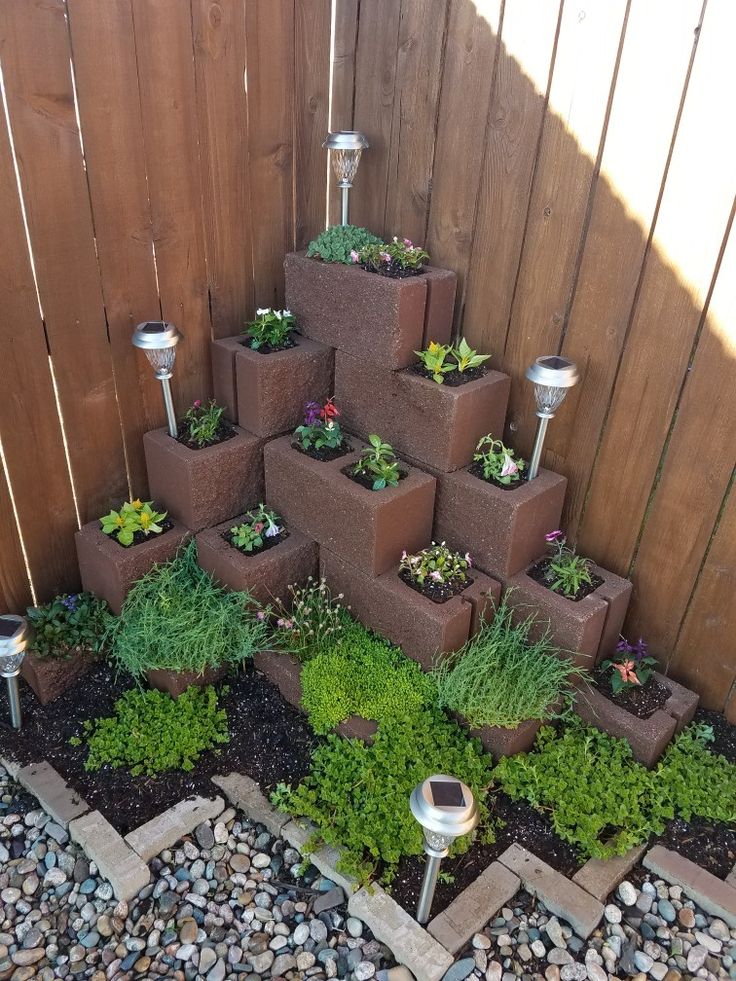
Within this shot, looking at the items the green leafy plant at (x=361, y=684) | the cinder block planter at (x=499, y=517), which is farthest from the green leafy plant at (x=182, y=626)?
the cinder block planter at (x=499, y=517)

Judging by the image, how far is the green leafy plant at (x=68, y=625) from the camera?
9.84ft

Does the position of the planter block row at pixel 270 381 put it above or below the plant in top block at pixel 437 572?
above

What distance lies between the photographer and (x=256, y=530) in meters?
3.12

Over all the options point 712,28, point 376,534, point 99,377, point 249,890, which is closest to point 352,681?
point 376,534

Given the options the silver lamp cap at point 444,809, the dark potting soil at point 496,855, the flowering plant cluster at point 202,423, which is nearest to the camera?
the silver lamp cap at point 444,809

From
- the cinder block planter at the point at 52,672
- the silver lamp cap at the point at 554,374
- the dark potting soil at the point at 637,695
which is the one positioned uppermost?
the silver lamp cap at the point at 554,374

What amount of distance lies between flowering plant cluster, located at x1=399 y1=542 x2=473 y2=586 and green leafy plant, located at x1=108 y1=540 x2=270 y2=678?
0.62 metres

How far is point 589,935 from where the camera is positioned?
2.29 m

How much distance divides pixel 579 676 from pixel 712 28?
218 cm

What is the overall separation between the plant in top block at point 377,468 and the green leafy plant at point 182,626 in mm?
661

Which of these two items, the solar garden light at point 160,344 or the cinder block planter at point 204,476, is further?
the cinder block planter at point 204,476

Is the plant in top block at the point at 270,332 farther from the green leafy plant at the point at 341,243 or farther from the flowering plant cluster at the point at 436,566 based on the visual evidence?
the flowering plant cluster at the point at 436,566

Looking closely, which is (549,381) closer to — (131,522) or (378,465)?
(378,465)

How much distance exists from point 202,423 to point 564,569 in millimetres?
1609
